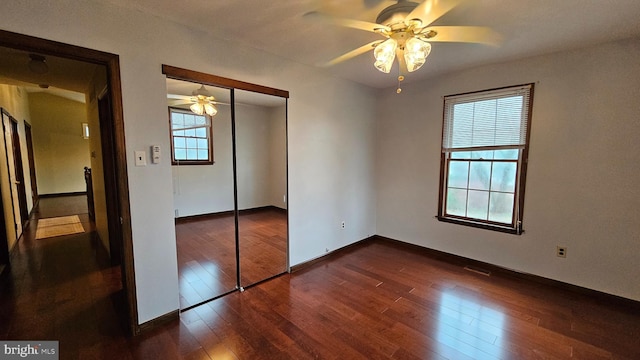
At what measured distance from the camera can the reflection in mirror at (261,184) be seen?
272cm

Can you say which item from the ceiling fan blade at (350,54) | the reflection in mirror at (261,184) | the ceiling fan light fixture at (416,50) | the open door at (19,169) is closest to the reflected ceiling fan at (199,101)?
the reflection in mirror at (261,184)

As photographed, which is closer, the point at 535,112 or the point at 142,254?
the point at 142,254

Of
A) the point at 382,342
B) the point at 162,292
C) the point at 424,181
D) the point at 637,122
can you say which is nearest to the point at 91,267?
the point at 162,292

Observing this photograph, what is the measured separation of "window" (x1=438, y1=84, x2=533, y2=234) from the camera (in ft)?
9.55

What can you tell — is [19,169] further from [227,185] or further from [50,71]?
[227,185]

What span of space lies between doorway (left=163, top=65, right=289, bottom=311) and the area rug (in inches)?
136

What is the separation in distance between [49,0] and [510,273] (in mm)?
4731

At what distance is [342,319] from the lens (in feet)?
7.29

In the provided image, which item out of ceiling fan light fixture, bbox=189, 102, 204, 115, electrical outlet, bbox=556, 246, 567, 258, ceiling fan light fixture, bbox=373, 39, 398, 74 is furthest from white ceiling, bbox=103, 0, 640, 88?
electrical outlet, bbox=556, 246, 567, 258

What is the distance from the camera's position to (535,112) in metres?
2.79

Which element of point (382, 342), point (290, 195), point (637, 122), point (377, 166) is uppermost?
point (637, 122)

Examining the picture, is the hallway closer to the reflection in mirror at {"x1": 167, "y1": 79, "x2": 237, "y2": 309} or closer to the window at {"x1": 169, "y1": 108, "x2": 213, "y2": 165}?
the reflection in mirror at {"x1": 167, "y1": 79, "x2": 237, "y2": 309}

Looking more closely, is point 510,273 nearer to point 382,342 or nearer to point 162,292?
point 382,342

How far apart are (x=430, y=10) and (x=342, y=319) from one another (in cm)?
251
